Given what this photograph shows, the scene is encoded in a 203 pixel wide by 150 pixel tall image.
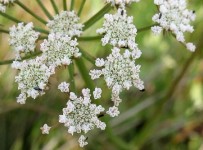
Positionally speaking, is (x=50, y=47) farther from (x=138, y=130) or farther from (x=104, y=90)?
(x=138, y=130)

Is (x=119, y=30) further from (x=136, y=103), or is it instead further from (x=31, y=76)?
(x=136, y=103)

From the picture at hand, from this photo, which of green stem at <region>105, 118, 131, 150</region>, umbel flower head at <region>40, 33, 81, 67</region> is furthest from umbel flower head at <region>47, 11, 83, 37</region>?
green stem at <region>105, 118, 131, 150</region>

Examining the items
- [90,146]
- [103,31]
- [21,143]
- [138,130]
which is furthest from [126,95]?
[103,31]

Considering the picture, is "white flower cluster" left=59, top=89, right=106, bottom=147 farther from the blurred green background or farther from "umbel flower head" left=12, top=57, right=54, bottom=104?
the blurred green background

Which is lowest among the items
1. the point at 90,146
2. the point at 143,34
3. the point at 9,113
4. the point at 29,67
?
the point at 29,67

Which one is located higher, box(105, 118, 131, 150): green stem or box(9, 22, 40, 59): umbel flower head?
box(9, 22, 40, 59): umbel flower head

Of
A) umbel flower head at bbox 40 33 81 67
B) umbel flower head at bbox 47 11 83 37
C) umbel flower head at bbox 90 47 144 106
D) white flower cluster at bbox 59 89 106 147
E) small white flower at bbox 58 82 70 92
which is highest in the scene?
umbel flower head at bbox 47 11 83 37
